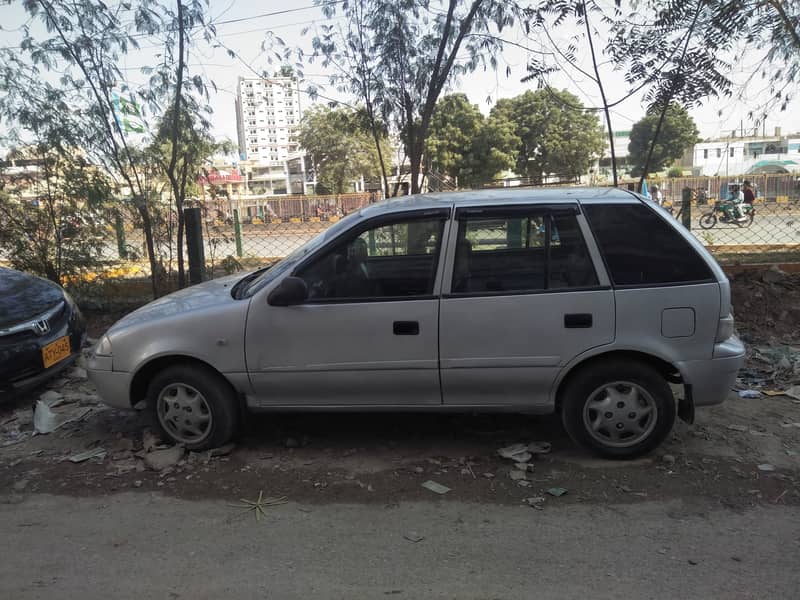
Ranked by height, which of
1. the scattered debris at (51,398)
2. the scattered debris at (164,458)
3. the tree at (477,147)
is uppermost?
the tree at (477,147)

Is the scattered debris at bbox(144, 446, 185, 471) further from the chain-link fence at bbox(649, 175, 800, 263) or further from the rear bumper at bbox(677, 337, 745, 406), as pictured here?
the chain-link fence at bbox(649, 175, 800, 263)

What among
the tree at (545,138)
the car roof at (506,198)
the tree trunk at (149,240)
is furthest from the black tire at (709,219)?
the tree at (545,138)

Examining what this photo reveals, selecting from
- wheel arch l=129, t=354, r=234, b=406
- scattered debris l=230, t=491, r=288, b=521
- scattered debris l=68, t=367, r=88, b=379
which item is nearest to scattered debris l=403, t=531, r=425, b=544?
scattered debris l=230, t=491, r=288, b=521

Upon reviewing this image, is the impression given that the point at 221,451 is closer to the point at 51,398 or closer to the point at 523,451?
the point at 523,451

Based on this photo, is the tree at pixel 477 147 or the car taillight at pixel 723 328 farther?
the tree at pixel 477 147

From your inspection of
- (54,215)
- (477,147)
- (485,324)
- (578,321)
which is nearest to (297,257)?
(485,324)

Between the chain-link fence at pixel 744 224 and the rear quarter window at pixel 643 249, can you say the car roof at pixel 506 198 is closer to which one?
the rear quarter window at pixel 643 249

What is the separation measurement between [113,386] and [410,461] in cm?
203

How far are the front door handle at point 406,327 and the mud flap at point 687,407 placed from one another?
1.68 meters

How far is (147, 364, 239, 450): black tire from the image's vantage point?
3.87 metres

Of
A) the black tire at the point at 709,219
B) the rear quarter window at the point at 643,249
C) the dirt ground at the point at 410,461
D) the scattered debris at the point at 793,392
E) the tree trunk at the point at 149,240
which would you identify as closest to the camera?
the dirt ground at the point at 410,461

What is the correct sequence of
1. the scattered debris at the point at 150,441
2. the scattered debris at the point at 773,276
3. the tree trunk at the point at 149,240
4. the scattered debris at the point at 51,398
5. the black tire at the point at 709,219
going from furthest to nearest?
1. the black tire at the point at 709,219
2. the tree trunk at the point at 149,240
3. the scattered debris at the point at 773,276
4. the scattered debris at the point at 51,398
5. the scattered debris at the point at 150,441

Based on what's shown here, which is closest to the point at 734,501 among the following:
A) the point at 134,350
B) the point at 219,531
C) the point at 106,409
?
the point at 219,531

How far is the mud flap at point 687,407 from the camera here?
12.0 feet
